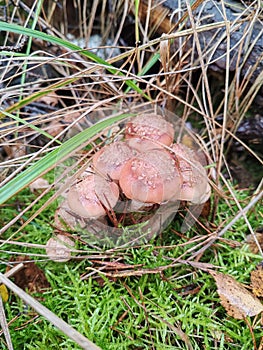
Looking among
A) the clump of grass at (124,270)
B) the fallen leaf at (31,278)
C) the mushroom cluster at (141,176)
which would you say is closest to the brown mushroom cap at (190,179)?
the mushroom cluster at (141,176)

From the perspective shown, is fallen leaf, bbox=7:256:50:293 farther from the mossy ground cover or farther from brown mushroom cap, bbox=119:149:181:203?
brown mushroom cap, bbox=119:149:181:203

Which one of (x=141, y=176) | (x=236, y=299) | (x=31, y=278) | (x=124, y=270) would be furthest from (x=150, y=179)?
(x=31, y=278)

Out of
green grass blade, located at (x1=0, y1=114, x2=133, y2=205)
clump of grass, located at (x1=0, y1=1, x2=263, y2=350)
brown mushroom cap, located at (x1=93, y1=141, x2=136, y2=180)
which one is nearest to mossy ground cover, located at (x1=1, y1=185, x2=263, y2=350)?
clump of grass, located at (x1=0, y1=1, x2=263, y2=350)

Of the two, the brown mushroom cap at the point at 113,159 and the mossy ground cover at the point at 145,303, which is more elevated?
the brown mushroom cap at the point at 113,159

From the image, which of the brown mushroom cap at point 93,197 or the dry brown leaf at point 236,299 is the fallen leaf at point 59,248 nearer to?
the brown mushroom cap at point 93,197

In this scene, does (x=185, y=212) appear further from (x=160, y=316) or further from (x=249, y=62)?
(x=249, y=62)

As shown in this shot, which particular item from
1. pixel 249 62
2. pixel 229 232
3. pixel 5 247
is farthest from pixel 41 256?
pixel 249 62
